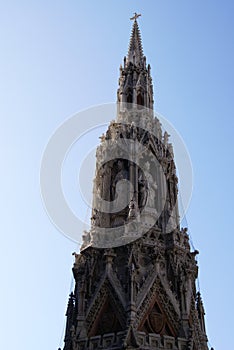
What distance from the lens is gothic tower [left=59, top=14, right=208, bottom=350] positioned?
21422 millimetres

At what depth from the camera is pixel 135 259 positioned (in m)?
23.1

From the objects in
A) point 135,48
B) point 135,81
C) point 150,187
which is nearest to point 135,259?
point 150,187

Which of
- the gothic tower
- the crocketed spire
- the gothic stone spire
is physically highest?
the crocketed spire

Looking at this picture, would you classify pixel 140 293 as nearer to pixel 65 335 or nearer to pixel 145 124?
pixel 65 335

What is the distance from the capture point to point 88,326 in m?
21.9

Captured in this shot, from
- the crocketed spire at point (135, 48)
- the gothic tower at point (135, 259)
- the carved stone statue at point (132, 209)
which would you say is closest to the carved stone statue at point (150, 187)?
the gothic tower at point (135, 259)

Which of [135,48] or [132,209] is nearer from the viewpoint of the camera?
[132,209]

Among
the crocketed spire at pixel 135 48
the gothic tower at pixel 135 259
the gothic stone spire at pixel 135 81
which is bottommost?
the gothic tower at pixel 135 259

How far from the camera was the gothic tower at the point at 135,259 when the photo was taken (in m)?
21.4

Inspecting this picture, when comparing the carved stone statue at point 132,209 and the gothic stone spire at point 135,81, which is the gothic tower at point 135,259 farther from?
the gothic stone spire at point 135,81

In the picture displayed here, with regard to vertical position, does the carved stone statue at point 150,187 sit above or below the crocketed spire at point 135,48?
below

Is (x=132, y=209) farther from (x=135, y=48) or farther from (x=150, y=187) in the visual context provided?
(x=135, y=48)

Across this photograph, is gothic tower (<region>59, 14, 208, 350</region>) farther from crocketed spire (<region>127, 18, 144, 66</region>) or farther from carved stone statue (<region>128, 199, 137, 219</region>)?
crocketed spire (<region>127, 18, 144, 66</region>)

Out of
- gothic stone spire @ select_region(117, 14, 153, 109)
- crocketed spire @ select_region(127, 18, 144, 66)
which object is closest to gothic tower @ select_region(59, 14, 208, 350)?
gothic stone spire @ select_region(117, 14, 153, 109)
